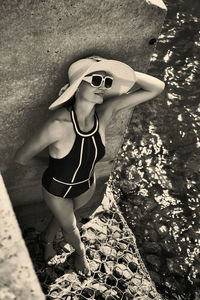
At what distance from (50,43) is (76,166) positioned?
3.53 feet

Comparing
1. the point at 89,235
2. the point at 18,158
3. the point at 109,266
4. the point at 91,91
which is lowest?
the point at 109,266

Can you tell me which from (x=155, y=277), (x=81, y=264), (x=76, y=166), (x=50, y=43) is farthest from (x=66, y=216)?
(x=155, y=277)

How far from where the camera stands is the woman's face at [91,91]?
304cm

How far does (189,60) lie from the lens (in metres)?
7.77

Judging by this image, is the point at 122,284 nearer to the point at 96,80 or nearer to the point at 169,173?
the point at 169,173

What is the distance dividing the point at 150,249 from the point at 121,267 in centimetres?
71

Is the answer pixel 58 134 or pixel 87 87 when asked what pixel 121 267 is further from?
pixel 87 87

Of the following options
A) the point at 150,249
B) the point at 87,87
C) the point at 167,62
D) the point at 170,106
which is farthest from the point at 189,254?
the point at 167,62

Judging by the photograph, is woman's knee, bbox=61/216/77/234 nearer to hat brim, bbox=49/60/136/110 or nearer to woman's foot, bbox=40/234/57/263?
woman's foot, bbox=40/234/57/263

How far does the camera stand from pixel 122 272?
4750 millimetres

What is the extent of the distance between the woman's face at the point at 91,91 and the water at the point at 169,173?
2.88 m

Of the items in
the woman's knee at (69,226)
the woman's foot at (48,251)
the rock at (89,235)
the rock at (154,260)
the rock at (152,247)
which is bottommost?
the rock at (154,260)

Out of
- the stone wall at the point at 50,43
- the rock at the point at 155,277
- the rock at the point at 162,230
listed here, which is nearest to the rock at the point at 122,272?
the rock at the point at 155,277

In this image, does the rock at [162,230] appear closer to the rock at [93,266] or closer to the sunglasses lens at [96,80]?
the rock at [93,266]
